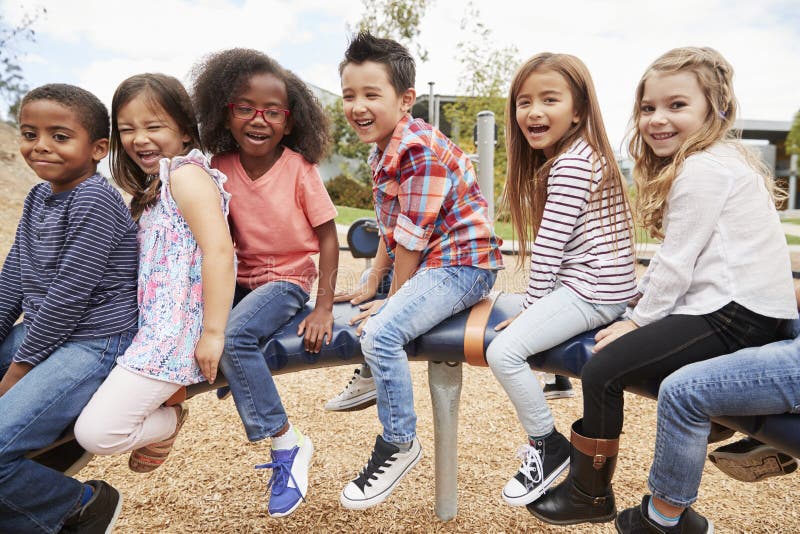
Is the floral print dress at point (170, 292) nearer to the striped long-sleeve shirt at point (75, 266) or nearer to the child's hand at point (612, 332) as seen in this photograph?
the striped long-sleeve shirt at point (75, 266)

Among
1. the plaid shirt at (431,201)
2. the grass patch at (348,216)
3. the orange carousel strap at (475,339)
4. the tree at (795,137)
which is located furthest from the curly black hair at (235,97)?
the tree at (795,137)

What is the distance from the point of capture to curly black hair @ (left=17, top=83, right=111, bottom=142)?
5.12 feet

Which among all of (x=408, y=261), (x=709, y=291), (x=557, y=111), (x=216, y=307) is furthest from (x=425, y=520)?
(x=557, y=111)

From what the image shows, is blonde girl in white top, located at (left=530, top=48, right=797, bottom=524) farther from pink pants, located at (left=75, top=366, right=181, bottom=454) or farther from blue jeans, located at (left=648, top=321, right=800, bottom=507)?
pink pants, located at (left=75, top=366, right=181, bottom=454)

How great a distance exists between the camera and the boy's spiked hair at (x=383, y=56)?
1.80 metres

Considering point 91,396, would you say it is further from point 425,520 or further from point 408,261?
point 425,520

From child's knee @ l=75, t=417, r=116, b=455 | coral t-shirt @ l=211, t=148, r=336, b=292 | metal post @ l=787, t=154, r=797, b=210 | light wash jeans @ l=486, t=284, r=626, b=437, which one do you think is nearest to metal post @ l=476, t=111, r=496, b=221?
coral t-shirt @ l=211, t=148, r=336, b=292

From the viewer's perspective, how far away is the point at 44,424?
1470mm

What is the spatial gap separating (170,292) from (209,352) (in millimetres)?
194

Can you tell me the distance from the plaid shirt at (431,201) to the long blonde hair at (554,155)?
0.41ft

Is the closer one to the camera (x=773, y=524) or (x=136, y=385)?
(x=136, y=385)

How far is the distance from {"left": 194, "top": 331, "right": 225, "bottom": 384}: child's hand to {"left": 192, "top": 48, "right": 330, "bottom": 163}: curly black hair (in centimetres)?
67

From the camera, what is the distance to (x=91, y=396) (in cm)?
156

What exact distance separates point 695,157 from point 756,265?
11.5 inches
